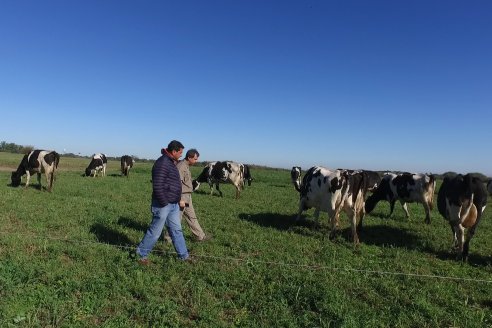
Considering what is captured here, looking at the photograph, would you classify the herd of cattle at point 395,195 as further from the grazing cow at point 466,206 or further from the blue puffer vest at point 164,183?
the blue puffer vest at point 164,183

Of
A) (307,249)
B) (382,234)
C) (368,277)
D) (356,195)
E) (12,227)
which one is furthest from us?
(382,234)

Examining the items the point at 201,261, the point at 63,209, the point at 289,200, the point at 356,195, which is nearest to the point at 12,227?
the point at 63,209

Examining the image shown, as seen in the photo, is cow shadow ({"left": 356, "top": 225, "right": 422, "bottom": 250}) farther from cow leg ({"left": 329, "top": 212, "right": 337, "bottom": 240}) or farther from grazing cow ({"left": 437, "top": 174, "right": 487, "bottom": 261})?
grazing cow ({"left": 437, "top": 174, "right": 487, "bottom": 261})

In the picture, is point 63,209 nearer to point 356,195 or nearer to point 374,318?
point 356,195

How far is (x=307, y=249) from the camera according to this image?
9375 millimetres

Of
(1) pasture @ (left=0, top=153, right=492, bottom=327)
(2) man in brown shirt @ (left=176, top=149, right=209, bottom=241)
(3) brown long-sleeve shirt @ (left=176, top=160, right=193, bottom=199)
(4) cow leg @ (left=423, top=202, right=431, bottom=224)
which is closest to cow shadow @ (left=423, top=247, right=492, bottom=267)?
(1) pasture @ (left=0, top=153, right=492, bottom=327)

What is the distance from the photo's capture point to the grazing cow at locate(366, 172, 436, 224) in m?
15.2

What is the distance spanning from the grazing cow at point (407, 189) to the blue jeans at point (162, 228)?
9107mm

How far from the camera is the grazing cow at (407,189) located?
49.9 feet

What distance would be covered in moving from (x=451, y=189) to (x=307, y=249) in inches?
149

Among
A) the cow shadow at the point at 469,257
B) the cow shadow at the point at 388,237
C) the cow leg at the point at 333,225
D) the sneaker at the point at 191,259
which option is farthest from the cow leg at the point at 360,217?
the sneaker at the point at 191,259

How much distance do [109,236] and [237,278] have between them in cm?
410

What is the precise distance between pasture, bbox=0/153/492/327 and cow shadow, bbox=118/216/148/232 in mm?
43

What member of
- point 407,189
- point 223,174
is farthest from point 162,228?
point 223,174
